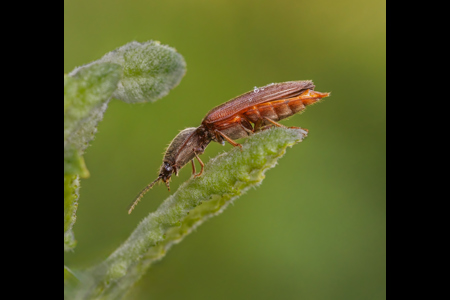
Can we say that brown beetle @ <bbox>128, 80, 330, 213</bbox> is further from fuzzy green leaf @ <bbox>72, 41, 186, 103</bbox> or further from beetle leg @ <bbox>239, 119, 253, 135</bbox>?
fuzzy green leaf @ <bbox>72, 41, 186, 103</bbox>

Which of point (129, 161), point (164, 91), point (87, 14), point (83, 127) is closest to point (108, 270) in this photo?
point (83, 127)

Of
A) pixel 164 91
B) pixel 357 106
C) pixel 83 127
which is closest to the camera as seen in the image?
pixel 83 127

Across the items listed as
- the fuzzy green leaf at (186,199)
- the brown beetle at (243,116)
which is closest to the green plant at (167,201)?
the fuzzy green leaf at (186,199)

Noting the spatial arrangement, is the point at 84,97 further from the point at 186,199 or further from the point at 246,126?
the point at 246,126

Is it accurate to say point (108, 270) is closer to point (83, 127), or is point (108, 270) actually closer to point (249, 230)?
point (83, 127)

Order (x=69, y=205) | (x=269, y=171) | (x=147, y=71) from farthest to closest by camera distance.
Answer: (x=269, y=171) → (x=147, y=71) → (x=69, y=205)

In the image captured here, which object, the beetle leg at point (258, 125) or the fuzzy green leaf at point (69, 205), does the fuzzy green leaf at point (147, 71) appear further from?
the beetle leg at point (258, 125)

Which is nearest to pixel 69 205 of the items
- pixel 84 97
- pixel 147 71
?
pixel 84 97
